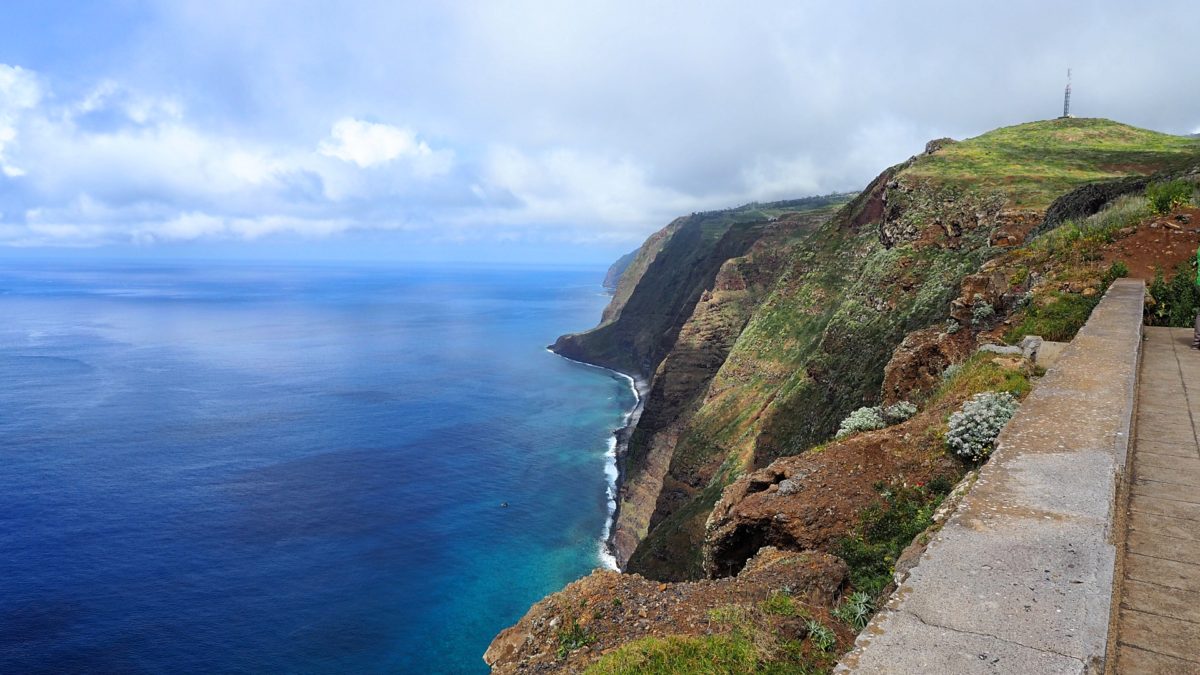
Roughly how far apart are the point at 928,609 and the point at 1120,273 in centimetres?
1583

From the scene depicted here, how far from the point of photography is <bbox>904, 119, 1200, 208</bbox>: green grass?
38875 mm

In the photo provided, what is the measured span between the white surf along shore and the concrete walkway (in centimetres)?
3457

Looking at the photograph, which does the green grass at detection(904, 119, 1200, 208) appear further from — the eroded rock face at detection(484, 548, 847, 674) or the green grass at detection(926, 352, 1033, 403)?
the eroded rock face at detection(484, 548, 847, 674)

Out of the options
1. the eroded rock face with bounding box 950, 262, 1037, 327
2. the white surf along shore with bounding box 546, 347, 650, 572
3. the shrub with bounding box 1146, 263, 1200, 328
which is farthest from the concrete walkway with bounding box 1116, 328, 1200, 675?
the white surf along shore with bounding box 546, 347, 650, 572

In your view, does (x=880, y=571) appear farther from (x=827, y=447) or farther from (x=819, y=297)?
(x=819, y=297)

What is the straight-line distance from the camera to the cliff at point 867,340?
10.2m

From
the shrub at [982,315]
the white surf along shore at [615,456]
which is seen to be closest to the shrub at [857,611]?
the shrub at [982,315]

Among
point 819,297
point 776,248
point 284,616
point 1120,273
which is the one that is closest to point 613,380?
point 776,248

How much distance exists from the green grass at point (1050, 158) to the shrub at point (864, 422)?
30377mm

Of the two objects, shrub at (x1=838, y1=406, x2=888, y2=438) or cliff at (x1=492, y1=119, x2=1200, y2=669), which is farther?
shrub at (x1=838, y1=406, x2=888, y2=438)

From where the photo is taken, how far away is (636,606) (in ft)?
30.5

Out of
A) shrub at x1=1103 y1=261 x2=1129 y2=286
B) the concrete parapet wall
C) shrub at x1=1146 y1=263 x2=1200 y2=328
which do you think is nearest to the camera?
the concrete parapet wall

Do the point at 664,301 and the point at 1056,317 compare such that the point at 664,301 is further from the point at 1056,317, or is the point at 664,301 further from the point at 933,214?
the point at 1056,317

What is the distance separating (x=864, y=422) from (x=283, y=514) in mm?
60437
